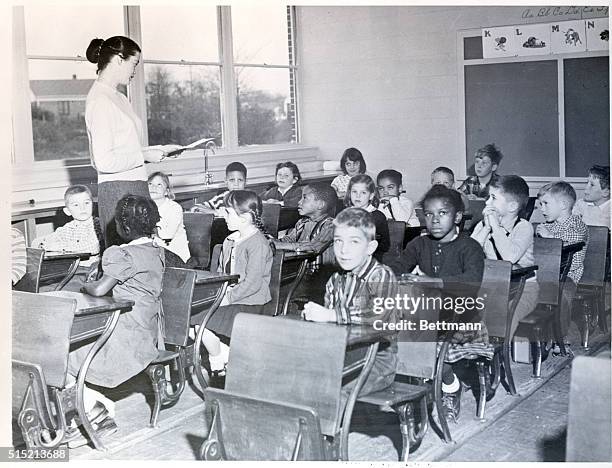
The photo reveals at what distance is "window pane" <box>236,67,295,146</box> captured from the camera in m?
6.08

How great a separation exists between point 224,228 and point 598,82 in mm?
3031

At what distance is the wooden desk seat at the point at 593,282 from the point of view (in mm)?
3488

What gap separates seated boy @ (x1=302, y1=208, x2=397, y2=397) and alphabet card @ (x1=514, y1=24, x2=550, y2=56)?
3.80 meters

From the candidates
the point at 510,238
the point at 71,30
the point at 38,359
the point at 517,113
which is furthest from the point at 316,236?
the point at 517,113

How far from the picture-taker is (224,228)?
4.41 m

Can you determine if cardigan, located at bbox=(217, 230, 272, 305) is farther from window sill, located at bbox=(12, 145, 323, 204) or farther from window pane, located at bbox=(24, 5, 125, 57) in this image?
window pane, located at bbox=(24, 5, 125, 57)

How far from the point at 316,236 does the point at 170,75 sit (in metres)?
2.28

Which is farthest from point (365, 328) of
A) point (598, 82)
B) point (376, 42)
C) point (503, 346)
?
point (376, 42)

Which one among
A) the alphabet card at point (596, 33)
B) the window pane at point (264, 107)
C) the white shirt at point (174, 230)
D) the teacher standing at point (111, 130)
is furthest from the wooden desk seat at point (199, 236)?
the alphabet card at point (596, 33)

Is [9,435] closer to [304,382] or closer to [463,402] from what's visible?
[304,382]

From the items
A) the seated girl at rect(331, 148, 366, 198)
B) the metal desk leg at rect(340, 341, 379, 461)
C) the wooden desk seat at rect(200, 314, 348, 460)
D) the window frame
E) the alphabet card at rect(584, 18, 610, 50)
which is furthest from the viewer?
the seated girl at rect(331, 148, 366, 198)

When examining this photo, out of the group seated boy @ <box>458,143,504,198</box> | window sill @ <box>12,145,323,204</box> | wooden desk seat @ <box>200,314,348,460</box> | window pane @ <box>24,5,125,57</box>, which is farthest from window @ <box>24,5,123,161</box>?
wooden desk seat @ <box>200,314,348,460</box>

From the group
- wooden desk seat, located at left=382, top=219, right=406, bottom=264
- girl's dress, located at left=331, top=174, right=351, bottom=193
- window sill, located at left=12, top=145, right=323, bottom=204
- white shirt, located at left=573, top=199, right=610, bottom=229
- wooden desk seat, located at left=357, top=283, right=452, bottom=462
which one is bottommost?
wooden desk seat, located at left=357, top=283, right=452, bottom=462

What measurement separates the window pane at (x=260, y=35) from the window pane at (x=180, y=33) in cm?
27
